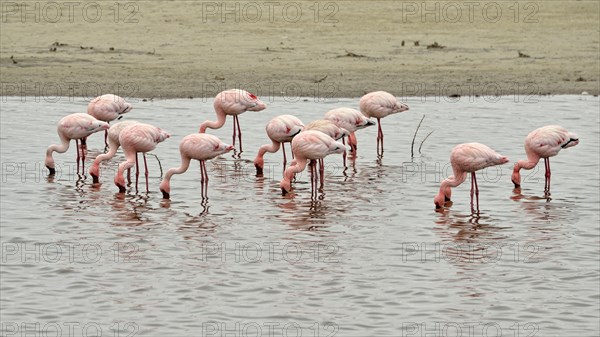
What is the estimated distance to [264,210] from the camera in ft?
46.6

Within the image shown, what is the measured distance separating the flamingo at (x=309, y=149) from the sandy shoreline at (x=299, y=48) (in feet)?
24.4

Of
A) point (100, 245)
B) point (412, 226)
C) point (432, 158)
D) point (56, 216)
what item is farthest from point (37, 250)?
point (432, 158)

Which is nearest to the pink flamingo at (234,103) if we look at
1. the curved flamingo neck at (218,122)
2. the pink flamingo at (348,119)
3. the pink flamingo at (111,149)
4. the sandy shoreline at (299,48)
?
the curved flamingo neck at (218,122)

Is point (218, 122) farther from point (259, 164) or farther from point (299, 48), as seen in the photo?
point (299, 48)

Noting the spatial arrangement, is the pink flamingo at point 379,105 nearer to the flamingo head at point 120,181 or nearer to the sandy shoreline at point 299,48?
the flamingo head at point 120,181

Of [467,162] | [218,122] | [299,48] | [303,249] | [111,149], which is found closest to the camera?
[303,249]

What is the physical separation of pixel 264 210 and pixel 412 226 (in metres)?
1.84

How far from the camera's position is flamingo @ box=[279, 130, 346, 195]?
14.9 m

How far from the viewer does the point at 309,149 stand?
14.9 m

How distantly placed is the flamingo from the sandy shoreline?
7.42 m

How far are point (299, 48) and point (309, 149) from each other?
11.2 m

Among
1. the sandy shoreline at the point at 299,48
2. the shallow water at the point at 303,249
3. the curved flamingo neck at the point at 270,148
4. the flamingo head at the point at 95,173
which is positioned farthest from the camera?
the sandy shoreline at the point at 299,48

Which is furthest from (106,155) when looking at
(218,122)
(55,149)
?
(218,122)

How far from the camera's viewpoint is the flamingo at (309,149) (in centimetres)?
1490
